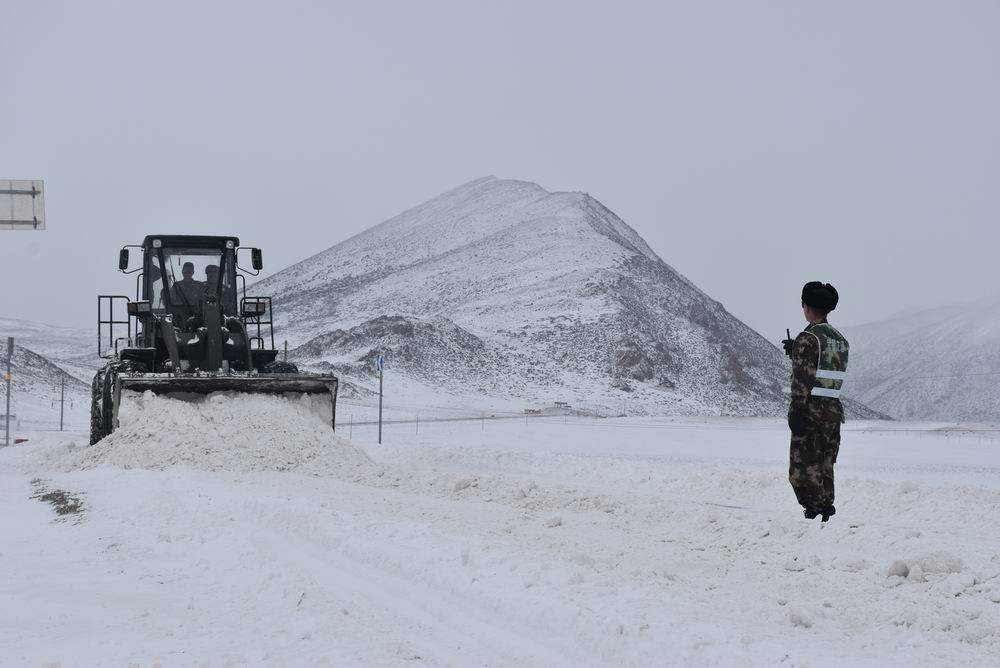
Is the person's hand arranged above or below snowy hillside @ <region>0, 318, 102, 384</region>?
below

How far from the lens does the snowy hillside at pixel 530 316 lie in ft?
267

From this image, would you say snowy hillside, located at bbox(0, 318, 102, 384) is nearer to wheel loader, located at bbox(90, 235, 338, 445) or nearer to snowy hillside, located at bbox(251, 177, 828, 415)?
snowy hillside, located at bbox(251, 177, 828, 415)

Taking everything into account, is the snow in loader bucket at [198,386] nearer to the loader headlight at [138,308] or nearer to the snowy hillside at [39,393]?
the loader headlight at [138,308]

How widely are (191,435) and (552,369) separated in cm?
7136

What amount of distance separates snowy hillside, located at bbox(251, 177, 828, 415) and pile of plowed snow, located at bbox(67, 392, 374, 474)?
A: 55.7 metres

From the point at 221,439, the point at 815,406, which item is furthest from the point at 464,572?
the point at 221,439

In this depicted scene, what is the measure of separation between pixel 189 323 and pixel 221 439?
4.30m

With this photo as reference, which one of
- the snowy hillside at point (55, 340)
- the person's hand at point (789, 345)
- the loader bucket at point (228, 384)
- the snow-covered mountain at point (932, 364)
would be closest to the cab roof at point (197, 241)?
the loader bucket at point (228, 384)

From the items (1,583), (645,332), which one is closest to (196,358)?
(1,583)

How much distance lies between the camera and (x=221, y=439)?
1499 centimetres

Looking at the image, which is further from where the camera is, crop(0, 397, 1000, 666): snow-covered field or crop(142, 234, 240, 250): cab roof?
crop(142, 234, 240, 250): cab roof

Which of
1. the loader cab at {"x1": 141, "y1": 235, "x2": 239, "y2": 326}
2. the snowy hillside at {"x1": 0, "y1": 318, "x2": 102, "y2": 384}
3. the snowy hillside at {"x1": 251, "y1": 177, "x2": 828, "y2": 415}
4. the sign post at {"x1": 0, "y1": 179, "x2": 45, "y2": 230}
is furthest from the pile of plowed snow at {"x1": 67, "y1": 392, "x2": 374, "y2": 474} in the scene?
the snowy hillside at {"x1": 0, "y1": 318, "x2": 102, "y2": 384}

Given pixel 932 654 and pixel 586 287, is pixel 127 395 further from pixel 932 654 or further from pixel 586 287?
pixel 586 287

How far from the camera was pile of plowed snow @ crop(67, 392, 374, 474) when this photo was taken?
568 inches
